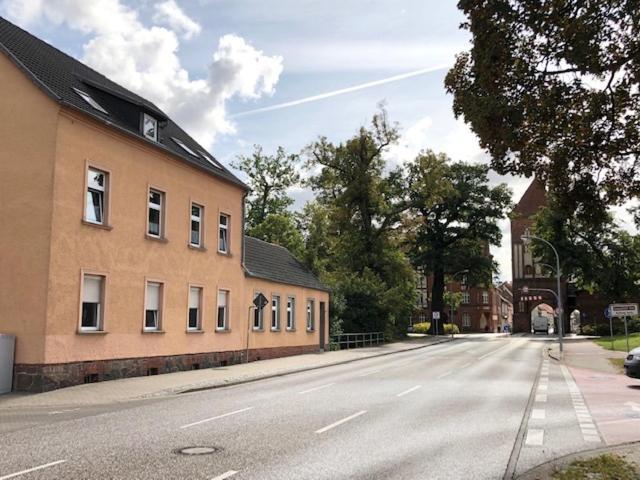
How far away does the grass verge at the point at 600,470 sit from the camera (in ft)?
22.0

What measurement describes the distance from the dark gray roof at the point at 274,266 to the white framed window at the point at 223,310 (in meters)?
1.91

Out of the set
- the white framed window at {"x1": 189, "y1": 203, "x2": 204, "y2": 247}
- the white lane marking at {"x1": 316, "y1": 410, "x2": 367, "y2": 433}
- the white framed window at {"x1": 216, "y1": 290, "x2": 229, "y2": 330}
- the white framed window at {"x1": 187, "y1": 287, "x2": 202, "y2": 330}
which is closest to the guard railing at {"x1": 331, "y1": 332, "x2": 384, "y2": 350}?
the white framed window at {"x1": 216, "y1": 290, "x2": 229, "y2": 330}

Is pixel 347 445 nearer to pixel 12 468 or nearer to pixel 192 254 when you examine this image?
pixel 12 468

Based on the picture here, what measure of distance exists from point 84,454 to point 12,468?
97 centimetres

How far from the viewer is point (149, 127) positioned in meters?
21.4

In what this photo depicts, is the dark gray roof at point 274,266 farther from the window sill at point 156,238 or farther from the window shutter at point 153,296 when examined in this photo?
the window shutter at point 153,296

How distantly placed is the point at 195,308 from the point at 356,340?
67.0 feet

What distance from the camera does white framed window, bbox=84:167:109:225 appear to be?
1827 centimetres

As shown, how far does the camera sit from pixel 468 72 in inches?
377

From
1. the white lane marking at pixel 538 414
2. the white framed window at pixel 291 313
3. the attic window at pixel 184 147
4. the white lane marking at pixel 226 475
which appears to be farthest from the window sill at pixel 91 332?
the white framed window at pixel 291 313

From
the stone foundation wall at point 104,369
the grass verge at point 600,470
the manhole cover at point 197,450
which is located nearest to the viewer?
the grass verge at point 600,470

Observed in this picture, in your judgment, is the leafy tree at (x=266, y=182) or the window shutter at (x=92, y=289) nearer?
the window shutter at (x=92, y=289)

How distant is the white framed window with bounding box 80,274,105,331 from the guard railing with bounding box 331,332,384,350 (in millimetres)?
21179

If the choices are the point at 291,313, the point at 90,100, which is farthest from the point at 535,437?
the point at 291,313
